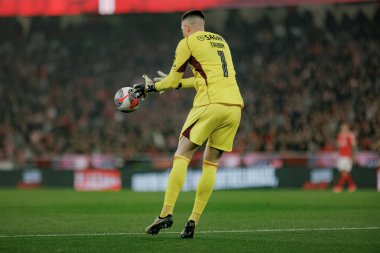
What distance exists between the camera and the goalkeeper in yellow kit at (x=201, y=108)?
827 cm

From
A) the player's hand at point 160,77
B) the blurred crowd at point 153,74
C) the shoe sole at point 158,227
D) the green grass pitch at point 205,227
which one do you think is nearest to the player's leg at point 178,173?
A: the shoe sole at point 158,227

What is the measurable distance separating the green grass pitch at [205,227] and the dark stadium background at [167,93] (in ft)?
28.5

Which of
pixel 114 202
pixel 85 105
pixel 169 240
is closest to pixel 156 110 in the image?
pixel 85 105

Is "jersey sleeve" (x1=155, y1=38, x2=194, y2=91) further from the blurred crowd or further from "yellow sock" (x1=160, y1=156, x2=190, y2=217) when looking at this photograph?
the blurred crowd

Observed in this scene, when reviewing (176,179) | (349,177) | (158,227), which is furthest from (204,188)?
(349,177)

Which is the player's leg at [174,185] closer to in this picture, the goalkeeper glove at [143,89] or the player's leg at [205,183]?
the player's leg at [205,183]

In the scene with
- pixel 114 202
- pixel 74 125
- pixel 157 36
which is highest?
pixel 157 36

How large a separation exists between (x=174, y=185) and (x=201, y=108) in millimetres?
863

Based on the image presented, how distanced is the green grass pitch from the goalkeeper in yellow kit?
489mm

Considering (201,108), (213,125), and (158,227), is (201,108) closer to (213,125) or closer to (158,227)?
(213,125)

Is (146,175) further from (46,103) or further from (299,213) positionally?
(299,213)

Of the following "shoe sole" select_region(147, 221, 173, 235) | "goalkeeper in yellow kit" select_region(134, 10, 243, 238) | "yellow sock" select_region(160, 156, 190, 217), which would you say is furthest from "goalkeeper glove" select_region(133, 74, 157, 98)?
"shoe sole" select_region(147, 221, 173, 235)

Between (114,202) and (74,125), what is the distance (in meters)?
12.9

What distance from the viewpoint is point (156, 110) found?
29.3 meters
